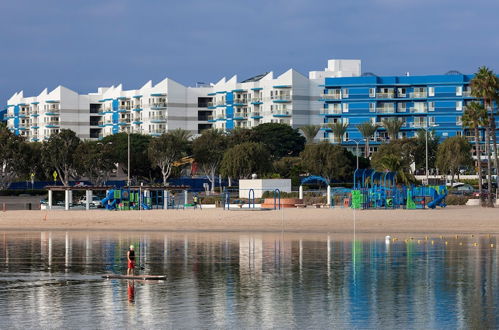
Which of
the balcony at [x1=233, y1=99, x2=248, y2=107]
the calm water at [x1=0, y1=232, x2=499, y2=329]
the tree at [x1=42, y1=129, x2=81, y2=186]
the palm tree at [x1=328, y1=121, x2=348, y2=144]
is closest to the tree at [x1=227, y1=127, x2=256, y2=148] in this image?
the palm tree at [x1=328, y1=121, x2=348, y2=144]

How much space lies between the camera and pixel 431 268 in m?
40.2

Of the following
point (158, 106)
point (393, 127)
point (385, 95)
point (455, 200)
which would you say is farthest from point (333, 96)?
point (455, 200)

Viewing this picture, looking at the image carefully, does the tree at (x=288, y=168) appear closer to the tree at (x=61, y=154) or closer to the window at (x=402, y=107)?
Answer: the tree at (x=61, y=154)

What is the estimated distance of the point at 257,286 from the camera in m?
34.6

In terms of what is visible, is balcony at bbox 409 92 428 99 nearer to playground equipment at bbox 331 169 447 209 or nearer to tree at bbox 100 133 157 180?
tree at bbox 100 133 157 180

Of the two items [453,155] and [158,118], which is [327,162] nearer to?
[453,155]

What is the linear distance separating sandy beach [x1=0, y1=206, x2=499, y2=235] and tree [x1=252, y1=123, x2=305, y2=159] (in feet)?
292

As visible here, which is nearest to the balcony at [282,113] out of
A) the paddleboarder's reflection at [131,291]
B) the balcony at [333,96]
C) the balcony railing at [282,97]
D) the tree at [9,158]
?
the balcony railing at [282,97]

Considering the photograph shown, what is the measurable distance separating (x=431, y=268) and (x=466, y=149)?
101 metres

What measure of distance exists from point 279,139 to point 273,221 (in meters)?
98.7

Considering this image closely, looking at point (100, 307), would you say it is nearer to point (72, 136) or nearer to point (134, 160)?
point (72, 136)

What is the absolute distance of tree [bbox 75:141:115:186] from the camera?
419 feet

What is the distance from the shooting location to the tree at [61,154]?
129 metres

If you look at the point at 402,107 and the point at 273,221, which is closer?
the point at 273,221
